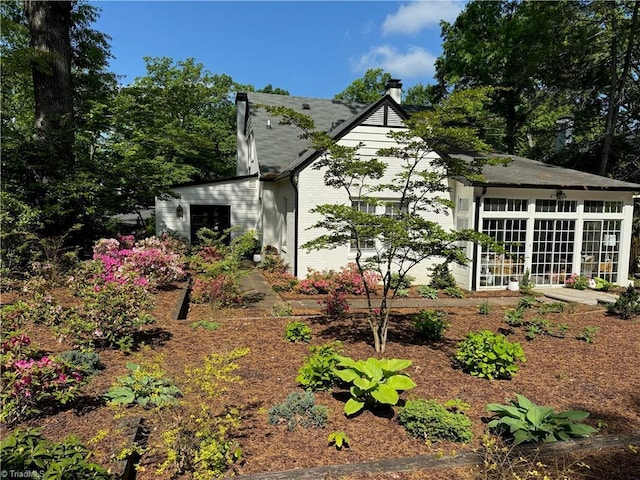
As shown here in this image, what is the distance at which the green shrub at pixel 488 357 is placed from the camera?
16.5 feet

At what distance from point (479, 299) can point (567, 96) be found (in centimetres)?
1289

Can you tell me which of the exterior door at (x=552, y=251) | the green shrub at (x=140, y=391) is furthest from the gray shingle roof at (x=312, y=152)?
the green shrub at (x=140, y=391)

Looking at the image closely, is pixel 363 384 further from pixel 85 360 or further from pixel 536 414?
pixel 85 360

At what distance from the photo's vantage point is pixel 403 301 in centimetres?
1002

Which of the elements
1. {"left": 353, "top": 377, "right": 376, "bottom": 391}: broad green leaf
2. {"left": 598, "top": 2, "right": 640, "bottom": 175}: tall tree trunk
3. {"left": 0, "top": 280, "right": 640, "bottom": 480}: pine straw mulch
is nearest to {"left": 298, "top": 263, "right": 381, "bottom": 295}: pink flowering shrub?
{"left": 0, "top": 280, "right": 640, "bottom": 480}: pine straw mulch

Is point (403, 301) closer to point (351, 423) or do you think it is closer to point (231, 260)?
point (231, 260)

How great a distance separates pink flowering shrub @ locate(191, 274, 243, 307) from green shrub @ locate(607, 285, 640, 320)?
819 cm

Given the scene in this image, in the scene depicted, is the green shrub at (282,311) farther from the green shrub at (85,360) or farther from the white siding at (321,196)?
the green shrub at (85,360)

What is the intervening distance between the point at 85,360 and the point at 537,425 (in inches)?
188

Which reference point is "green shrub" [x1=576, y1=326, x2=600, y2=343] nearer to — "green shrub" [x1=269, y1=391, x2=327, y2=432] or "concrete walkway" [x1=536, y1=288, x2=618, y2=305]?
"concrete walkway" [x1=536, y1=288, x2=618, y2=305]

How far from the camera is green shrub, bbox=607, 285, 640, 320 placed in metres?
8.40

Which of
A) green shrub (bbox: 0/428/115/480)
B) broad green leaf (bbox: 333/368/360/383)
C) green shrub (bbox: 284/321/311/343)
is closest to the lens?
green shrub (bbox: 0/428/115/480)

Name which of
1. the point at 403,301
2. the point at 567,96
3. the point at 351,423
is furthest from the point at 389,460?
the point at 567,96

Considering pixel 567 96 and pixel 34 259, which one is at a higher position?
pixel 567 96
